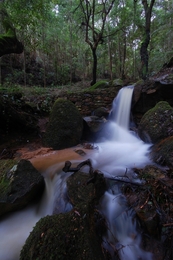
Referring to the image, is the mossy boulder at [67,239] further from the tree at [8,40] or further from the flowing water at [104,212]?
the tree at [8,40]

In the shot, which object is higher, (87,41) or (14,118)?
(87,41)

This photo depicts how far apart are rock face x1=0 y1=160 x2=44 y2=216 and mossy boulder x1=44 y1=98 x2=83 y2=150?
6.46 feet

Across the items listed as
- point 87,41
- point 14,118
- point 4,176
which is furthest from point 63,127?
point 87,41

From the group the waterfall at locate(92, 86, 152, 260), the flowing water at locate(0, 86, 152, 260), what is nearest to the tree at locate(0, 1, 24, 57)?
A: the flowing water at locate(0, 86, 152, 260)

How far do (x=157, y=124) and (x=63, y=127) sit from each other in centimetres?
262

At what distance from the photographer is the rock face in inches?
88.6

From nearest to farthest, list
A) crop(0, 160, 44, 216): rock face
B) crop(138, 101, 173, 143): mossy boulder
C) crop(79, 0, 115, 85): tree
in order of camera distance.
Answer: crop(0, 160, 44, 216): rock face, crop(138, 101, 173, 143): mossy boulder, crop(79, 0, 115, 85): tree

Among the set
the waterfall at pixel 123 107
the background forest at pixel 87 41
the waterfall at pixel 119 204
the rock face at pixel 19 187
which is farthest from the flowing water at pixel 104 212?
the background forest at pixel 87 41

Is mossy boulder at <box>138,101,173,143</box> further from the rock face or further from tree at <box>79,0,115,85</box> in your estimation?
tree at <box>79,0,115,85</box>

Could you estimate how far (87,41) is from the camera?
368 inches

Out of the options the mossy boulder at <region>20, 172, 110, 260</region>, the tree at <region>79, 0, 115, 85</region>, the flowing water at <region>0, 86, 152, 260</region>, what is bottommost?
the flowing water at <region>0, 86, 152, 260</region>

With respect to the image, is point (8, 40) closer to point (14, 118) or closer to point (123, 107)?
point (14, 118)

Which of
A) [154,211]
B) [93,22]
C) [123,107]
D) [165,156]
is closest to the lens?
[154,211]

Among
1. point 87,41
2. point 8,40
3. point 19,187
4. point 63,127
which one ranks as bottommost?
point 19,187
